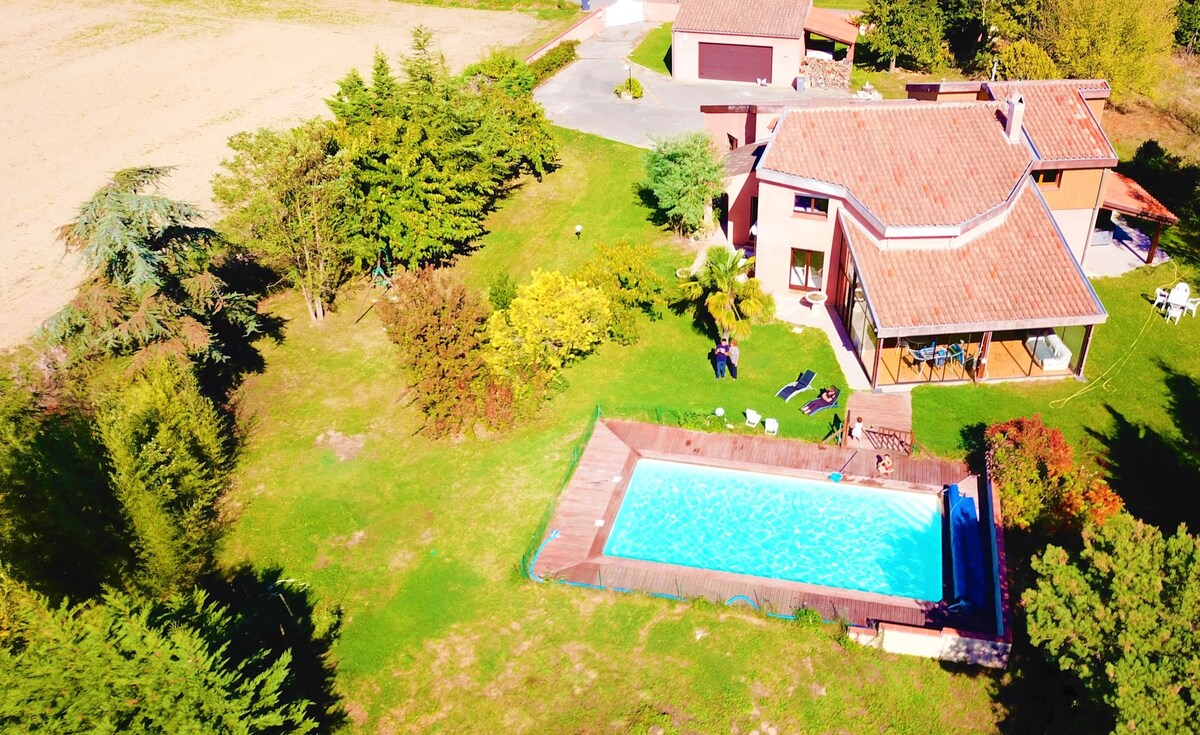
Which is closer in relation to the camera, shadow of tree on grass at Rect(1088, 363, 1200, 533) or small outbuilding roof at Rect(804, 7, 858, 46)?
shadow of tree on grass at Rect(1088, 363, 1200, 533)

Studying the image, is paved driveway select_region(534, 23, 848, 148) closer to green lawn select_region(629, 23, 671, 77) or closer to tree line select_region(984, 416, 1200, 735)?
green lawn select_region(629, 23, 671, 77)

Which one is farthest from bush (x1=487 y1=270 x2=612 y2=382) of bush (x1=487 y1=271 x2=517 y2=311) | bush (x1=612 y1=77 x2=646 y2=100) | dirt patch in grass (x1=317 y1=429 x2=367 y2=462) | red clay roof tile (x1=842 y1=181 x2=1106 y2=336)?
bush (x1=612 y1=77 x2=646 y2=100)

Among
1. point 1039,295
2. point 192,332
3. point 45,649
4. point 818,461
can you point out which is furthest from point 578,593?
point 1039,295

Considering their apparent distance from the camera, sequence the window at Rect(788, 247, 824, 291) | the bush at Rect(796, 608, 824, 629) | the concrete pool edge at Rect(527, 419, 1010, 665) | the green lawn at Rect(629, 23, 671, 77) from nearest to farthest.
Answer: the bush at Rect(796, 608, 824, 629), the concrete pool edge at Rect(527, 419, 1010, 665), the window at Rect(788, 247, 824, 291), the green lawn at Rect(629, 23, 671, 77)

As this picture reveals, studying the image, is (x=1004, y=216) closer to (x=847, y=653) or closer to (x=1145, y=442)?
(x=1145, y=442)

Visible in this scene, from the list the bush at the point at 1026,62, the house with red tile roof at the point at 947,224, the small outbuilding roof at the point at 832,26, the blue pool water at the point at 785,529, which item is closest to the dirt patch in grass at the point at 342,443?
the blue pool water at the point at 785,529

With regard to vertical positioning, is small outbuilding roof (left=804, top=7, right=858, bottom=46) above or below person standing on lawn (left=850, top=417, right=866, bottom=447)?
above

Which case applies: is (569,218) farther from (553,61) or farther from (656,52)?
(656,52)
